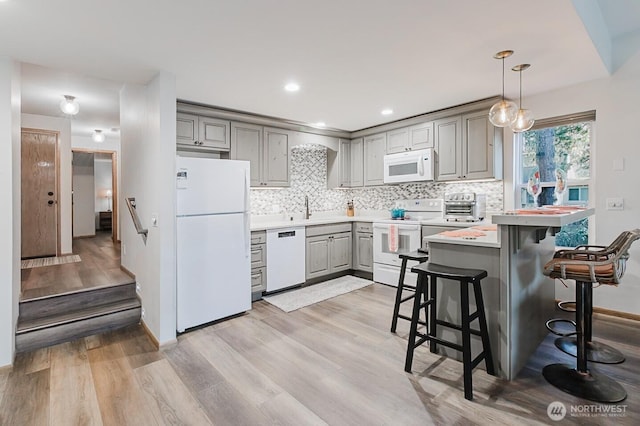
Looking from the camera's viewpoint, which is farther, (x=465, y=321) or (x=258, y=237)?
(x=258, y=237)

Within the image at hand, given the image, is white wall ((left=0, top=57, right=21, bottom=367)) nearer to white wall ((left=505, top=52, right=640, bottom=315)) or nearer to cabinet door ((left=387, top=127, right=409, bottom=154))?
cabinet door ((left=387, top=127, right=409, bottom=154))

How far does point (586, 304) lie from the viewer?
2.19 metres

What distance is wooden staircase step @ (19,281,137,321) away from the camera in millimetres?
2926

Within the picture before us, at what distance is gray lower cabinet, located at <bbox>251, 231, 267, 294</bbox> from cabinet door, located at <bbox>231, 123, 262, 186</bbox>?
792 mm

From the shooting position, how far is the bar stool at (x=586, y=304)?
1.95 m

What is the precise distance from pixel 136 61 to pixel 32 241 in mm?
4407

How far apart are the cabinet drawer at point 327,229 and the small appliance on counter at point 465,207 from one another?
150 cm

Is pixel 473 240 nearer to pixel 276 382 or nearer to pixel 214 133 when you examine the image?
pixel 276 382

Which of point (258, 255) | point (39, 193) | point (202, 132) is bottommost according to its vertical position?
point (258, 255)

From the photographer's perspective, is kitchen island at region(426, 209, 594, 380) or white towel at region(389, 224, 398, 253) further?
white towel at region(389, 224, 398, 253)

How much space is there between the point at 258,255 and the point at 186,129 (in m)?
1.72

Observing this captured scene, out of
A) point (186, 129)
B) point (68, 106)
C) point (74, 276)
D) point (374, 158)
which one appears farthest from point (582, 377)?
point (68, 106)

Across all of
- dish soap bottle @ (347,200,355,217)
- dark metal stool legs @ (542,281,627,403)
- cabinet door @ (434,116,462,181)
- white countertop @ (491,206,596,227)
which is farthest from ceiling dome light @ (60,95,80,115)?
dark metal stool legs @ (542,281,627,403)

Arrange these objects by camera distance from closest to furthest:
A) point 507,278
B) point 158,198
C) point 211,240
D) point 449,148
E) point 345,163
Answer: point 507,278, point 158,198, point 211,240, point 449,148, point 345,163
